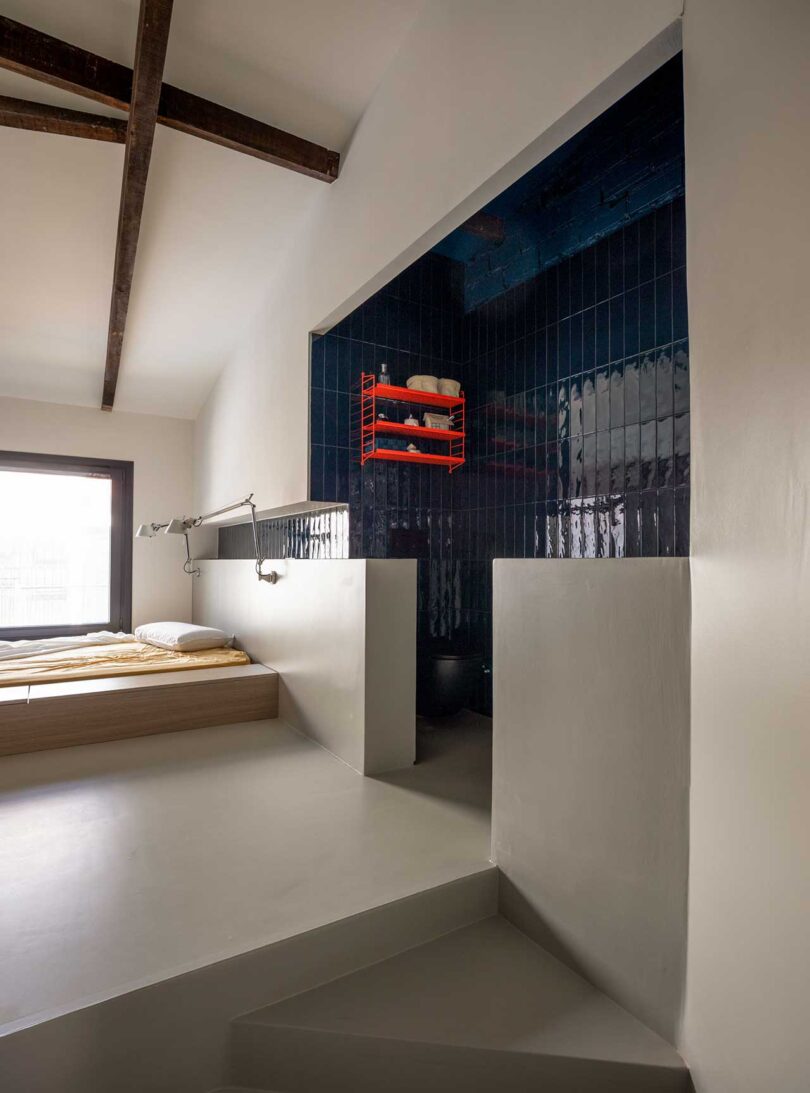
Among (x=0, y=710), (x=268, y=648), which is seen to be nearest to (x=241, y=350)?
(x=268, y=648)

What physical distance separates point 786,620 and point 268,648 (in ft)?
8.97

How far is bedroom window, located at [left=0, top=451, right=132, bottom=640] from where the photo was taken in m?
4.25

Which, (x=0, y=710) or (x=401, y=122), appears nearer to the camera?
(x=401, y=122)

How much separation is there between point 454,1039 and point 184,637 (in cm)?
285

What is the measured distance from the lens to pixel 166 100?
235 cm

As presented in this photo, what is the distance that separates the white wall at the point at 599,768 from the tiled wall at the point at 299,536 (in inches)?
71.5

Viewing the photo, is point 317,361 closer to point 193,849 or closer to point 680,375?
point 680,375

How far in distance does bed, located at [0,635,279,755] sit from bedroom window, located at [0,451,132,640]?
1138mm

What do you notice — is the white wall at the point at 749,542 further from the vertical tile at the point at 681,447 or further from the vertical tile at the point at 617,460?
the vertical tile at the point at 617,460

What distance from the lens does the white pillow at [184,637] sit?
11.7 ft

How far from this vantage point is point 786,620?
94cm

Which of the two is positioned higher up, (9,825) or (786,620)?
(786,620)

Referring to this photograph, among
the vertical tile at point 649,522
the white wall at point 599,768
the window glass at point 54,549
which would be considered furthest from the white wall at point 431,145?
the window glass at point 54,549

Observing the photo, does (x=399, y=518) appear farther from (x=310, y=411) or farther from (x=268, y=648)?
(x=268, y=648)
